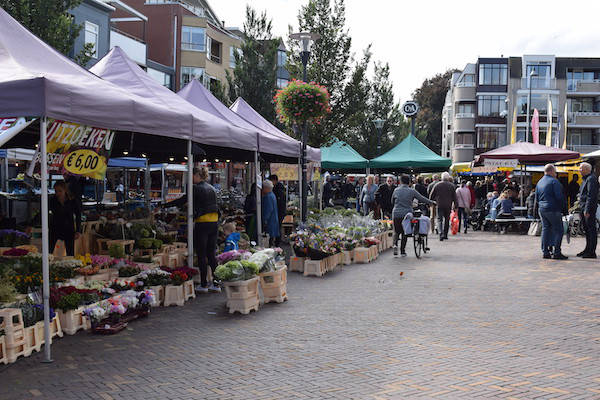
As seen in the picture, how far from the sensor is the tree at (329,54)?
78.0 ft

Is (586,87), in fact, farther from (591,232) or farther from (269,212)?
(269,212)

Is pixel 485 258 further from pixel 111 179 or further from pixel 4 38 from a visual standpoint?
pixel 111 179

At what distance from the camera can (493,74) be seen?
221 ft

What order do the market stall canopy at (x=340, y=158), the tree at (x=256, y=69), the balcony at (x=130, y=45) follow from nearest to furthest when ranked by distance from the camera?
the market stall canopy at (x=340, y=158)
the tree at (x=256, y=69)
the balcony at (x=130, y=45)

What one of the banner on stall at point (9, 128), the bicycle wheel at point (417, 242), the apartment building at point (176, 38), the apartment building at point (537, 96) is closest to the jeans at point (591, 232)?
the bicycle wheel at point (417, 242)

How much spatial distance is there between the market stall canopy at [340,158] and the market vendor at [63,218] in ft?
50.0

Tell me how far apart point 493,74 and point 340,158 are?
48.5 metres

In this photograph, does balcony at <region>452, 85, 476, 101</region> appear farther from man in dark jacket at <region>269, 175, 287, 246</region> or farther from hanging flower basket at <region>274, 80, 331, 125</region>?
man in dark jacket at <region>269, 175, 287, 246</region>

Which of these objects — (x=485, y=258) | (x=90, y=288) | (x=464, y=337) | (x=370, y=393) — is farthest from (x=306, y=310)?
(x=485, y=258)

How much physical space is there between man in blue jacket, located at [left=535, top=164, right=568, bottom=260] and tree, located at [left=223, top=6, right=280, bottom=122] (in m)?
17.1

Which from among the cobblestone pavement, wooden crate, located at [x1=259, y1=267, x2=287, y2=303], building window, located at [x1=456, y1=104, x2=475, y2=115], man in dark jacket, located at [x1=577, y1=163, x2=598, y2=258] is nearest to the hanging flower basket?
man in dark jacket, located at [x1=577, y1=163, x2=598, y2=258]

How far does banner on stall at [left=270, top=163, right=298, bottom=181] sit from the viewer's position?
645 inches

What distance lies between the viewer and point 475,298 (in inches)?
352

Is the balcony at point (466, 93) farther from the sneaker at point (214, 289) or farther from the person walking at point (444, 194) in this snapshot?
the sneaker at point (214, 289)
